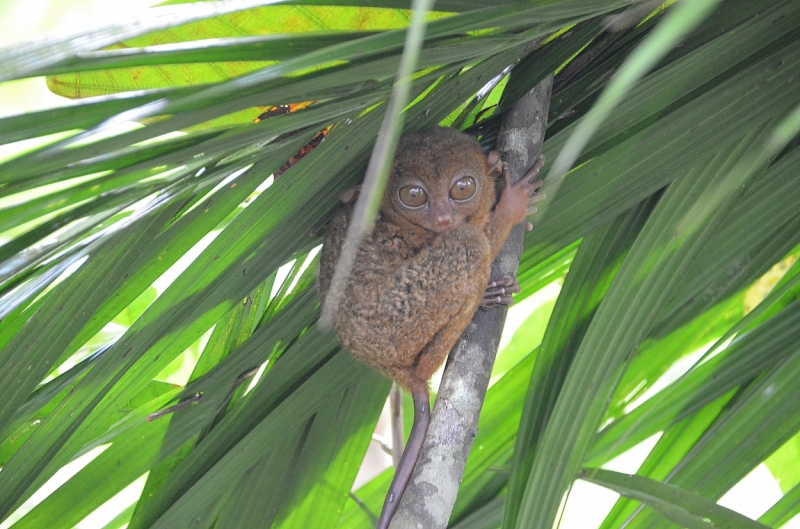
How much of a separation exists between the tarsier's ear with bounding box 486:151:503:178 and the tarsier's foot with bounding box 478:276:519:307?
390 millimetres

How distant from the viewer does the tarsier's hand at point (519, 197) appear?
219 centimetres

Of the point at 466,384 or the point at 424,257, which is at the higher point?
the point at 424,257

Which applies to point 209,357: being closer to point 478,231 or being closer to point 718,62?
point 478,231

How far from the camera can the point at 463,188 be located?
8.34 feet

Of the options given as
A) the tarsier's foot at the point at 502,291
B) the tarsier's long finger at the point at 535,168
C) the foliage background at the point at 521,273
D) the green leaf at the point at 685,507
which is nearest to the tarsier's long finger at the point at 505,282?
the tarsier's foot at the point at 502,291

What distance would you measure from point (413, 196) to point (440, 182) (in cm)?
11

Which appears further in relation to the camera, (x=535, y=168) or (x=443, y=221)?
(x=443, y=221)

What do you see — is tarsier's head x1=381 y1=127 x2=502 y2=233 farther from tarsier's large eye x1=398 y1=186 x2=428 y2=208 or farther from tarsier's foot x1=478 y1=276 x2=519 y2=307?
tarsier's foot x1=478 y1=276 x2=519 y2=307

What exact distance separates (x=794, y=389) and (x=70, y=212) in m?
1.69

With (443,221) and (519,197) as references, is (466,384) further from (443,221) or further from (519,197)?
(443,221)

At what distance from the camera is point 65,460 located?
1767 mm

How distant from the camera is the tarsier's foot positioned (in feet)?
6.91

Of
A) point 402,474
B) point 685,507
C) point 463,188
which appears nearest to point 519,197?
A: point 463,188

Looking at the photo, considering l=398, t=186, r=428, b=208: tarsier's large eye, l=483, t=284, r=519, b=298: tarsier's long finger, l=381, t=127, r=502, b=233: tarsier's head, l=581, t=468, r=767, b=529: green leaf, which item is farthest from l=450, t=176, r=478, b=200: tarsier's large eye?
l=581, t=468, r=767, b=529: green leaf
